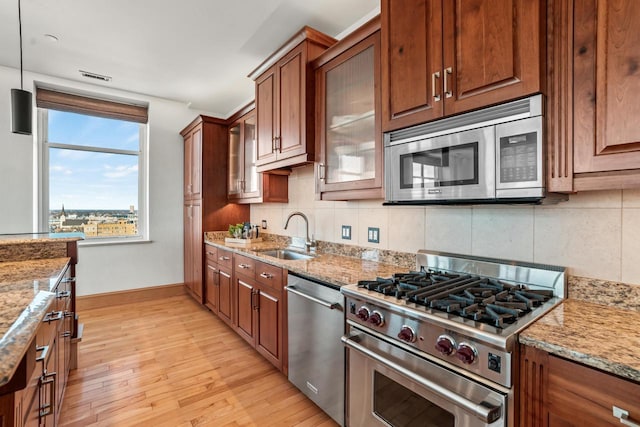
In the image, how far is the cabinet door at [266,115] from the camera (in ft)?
8.57

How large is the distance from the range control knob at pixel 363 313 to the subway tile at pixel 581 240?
822 millimetres

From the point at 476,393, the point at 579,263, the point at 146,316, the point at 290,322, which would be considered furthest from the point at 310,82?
the point at 146,316

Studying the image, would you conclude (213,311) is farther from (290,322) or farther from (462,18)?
(462,18)

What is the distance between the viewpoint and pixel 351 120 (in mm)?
1979

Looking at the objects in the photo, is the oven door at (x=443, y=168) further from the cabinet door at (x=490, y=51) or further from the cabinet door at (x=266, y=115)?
the cabinet door at (x=266, y=115)

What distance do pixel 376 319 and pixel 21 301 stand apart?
1399 mm

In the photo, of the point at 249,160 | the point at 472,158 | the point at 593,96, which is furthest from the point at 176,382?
the point at 593,96

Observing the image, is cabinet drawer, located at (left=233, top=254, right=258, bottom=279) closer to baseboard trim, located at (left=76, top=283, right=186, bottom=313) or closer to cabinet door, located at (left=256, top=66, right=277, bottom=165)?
cabinet door, located at (left=256, top=66, right=277, bottom=165)

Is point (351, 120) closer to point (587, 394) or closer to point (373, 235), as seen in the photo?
point (373, 235)

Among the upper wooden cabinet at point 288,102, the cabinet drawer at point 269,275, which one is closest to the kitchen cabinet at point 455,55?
the upper wooden cabinet at point 288,102

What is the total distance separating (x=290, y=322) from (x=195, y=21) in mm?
2366

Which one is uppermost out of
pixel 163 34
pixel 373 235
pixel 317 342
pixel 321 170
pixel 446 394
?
pixel 163 34

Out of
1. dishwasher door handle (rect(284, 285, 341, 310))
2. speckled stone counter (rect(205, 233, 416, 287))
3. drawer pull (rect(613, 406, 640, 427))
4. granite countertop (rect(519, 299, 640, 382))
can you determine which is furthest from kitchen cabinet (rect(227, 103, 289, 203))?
drawer pull (rect(613, 406, 640, 427))

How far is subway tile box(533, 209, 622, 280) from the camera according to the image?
1.21 meters
